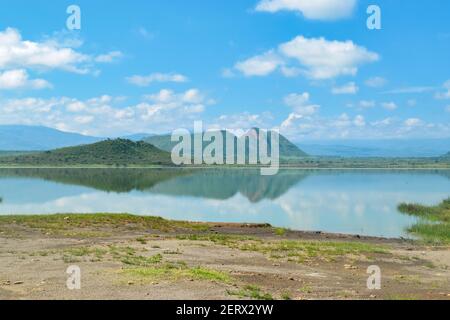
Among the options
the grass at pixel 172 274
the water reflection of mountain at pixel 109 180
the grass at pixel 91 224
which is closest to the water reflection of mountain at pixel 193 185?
the water reflection of mountain at pixel 109 180

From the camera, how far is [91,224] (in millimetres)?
44375

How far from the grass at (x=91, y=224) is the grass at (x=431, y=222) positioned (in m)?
20.3

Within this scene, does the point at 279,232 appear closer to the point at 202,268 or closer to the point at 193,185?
the point at 202,268

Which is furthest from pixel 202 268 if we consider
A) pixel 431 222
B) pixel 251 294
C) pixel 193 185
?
pixel 193 185

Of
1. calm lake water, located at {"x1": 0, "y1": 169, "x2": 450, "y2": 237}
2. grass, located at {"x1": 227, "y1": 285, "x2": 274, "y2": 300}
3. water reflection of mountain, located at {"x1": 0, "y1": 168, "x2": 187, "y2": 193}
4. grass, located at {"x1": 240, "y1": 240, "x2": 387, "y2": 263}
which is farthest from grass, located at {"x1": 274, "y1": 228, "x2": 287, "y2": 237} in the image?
water reflection of mountain, located at {"x1": 0, "y1": 168, "x2": 187, "y2": 193}

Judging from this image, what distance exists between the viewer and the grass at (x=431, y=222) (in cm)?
4641

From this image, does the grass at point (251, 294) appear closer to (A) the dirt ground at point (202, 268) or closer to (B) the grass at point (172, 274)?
(A) the dirt ground at point (202, 268)

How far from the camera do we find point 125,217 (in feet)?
164

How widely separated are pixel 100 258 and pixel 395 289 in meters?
13.3

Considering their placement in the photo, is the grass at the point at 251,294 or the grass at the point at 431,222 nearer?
the grass at the point at 251,294

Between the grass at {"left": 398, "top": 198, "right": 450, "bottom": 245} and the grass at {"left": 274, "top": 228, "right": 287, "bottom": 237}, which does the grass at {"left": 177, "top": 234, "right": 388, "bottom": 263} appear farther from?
the grass at {"left": 398, "top": 198, "right": 450, "bottom": 245}

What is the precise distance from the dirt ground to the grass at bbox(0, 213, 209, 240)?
2.49 feet
